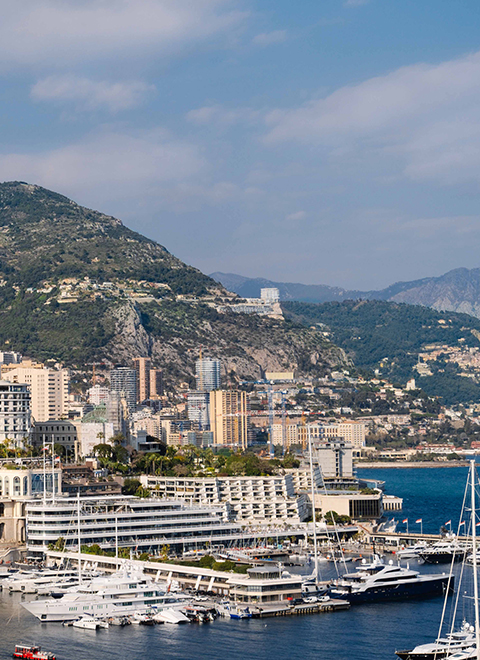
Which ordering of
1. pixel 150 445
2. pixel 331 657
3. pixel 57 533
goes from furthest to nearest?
pixel 150 445
pixel 57 533
pixel 331 657

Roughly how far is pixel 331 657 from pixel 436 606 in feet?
52.6

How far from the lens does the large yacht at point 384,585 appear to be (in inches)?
3083

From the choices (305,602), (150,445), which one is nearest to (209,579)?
(305,602)

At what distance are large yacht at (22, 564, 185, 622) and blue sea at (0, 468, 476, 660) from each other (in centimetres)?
101

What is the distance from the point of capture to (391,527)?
117m

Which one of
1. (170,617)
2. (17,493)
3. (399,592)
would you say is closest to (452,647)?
(170,617)

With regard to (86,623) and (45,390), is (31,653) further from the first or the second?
(45,390)

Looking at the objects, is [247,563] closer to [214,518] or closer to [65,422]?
[214,518]

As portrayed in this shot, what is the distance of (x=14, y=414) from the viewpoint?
12306 centimetres

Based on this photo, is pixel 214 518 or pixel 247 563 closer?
pixel 247 563

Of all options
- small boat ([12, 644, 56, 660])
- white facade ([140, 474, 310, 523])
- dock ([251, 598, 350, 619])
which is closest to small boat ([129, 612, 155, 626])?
dock ([251, 598, 350, 619])

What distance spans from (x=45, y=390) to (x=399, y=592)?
3994 inches

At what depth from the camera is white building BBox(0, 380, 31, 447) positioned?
400ft

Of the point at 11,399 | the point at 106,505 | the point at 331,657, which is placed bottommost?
the point at 331,657
